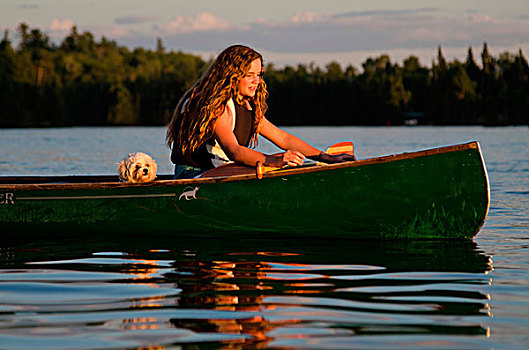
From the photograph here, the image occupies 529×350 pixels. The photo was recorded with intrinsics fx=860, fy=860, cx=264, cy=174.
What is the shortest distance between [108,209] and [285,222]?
1.60 meters

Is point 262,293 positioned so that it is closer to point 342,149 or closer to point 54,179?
point 342,149

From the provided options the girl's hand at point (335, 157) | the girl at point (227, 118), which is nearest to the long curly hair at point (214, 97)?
the girl at point (227, 118)

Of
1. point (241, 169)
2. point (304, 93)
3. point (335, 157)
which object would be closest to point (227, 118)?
point (241, 169)

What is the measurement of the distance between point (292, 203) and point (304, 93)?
11743cm

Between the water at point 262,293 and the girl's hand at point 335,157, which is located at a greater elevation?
the girl's hand at point 335,157

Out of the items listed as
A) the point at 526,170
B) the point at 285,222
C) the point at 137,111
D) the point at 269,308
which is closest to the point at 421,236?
the point at 285,222

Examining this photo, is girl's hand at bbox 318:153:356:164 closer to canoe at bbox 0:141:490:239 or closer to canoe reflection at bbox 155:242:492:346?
canoe at bbox 0:141:490:239

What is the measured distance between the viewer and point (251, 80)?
7121 mm

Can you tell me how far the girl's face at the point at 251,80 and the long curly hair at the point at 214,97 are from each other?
3 cm

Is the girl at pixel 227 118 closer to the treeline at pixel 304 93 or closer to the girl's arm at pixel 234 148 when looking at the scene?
the girl's arm at pixel 234 148

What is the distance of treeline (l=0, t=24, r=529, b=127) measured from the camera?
107 metres

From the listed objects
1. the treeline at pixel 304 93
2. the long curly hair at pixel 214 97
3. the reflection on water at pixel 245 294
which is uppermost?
the treeline at pixel 304 93

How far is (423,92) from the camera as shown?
122 metres

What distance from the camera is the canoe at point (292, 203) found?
23.4ft
